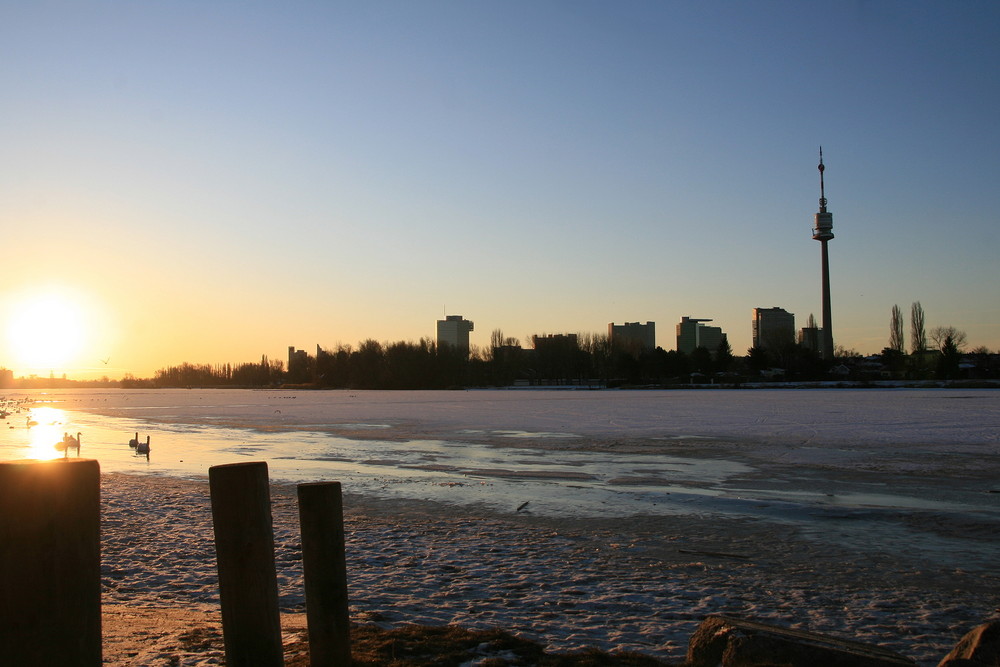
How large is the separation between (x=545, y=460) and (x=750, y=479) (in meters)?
5.07

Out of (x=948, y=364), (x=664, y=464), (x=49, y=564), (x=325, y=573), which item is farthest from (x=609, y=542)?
(x=948, y=364)

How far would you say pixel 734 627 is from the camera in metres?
4.75

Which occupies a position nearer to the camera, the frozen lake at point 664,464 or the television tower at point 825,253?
the frozen lake at point 664,464

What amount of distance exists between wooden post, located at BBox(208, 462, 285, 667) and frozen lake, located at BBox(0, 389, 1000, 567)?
7.45 metres

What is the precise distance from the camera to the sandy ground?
18.8 feet

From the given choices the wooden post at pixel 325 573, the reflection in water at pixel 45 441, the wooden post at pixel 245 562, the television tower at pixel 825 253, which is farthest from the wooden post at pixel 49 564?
the television tower at pixel 825 253

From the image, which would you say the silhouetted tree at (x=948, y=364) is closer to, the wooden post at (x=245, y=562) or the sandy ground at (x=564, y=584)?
the sandy ground at (x=564, y=584)

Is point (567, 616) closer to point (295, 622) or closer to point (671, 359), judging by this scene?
point (295, 622)

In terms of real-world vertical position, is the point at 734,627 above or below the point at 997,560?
above

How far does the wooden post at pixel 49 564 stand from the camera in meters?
2.45

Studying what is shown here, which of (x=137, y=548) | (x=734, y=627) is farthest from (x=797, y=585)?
(x=137, y=548)

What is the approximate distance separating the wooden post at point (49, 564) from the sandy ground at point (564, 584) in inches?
110

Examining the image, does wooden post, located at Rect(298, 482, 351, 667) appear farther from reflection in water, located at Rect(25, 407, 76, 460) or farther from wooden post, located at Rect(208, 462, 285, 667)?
reflection in water, located at Rect(25, 407, 76, 460)

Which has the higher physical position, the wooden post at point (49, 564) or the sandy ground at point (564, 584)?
the wooden post at point (49, 564)
